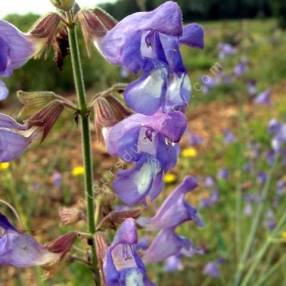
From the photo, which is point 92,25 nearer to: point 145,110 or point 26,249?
point 145,110

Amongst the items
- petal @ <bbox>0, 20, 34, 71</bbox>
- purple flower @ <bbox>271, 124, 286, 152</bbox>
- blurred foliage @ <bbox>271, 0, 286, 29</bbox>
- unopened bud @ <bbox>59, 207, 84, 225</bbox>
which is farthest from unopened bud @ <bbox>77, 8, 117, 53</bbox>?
blurred foliage @ <bbox>271, 0, 286, 29</bbox>

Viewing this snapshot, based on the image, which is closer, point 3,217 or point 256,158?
point 3,217

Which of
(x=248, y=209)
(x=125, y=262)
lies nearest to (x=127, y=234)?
(x=125, y=262)

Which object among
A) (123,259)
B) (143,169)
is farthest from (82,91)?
(123,259)

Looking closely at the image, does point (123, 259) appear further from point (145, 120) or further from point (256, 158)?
point (256, 158)

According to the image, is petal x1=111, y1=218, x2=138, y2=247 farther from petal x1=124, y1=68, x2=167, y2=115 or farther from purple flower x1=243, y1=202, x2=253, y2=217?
purple flower x1=243, y1=202, x2=253, y2=217

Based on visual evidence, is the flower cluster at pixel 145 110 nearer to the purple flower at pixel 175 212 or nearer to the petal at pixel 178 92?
the petal at pixel 178 92
